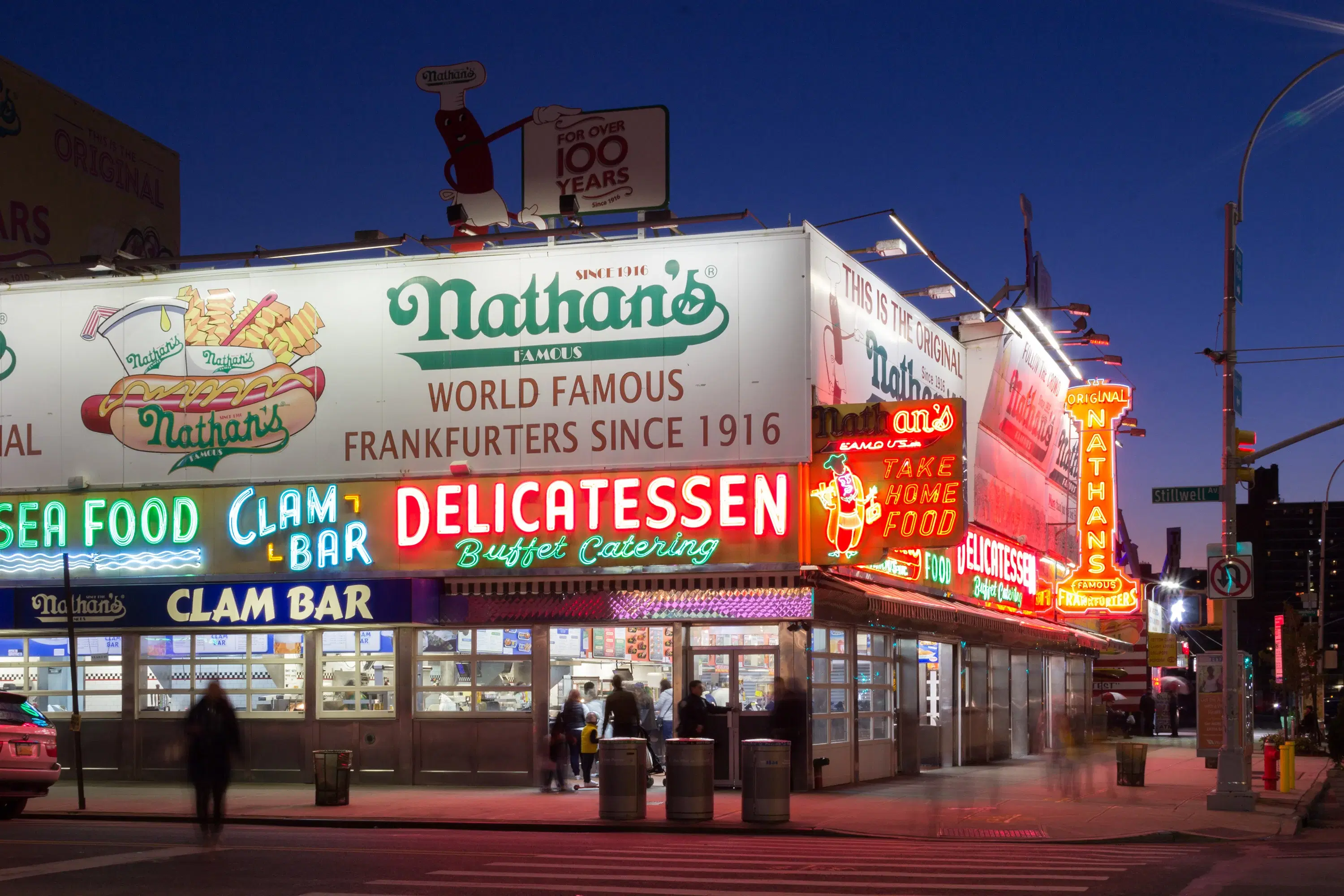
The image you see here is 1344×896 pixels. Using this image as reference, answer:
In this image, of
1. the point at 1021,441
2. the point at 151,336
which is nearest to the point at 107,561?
the point at 151,336

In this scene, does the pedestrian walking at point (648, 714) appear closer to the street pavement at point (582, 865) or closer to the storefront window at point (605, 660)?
the storefront window at point (605, 660)

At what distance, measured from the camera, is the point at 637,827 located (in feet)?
61.0

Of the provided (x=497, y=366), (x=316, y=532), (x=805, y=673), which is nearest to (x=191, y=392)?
(x=316, y=532)

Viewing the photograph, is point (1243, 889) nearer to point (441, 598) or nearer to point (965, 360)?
point (441, 598)

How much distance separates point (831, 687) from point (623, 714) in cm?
387

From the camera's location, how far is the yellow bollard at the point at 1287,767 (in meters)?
24.6

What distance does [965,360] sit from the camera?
111 ft

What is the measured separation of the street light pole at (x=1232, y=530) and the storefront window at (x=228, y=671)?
14774 mm

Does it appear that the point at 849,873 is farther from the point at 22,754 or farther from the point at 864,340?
the point at 864,340

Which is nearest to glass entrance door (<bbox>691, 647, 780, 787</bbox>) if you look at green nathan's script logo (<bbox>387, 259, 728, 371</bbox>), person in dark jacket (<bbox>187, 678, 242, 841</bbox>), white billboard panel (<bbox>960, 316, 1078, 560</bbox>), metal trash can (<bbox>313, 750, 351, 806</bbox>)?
green nathan's script logo (<bbox>387, 259, 728, 371</bbox>)

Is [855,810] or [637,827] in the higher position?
[637,827]

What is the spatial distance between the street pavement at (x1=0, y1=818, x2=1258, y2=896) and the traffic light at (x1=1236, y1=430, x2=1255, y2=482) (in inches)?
252

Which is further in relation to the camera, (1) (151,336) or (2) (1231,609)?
(1) (151,336)

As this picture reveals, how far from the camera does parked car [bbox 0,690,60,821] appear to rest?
19.4 meters
